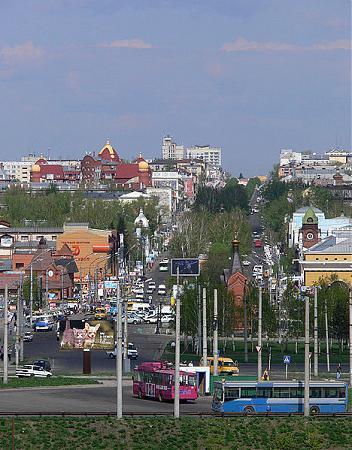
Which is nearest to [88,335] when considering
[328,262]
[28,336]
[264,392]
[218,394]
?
[28,336]

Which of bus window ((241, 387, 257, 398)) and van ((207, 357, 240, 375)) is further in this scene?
van ((207, 357, 240, 375))

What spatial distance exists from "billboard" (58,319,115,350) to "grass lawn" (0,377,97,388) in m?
16.1

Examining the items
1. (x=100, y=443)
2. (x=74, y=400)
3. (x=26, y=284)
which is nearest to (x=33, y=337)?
(x=26, y=284)

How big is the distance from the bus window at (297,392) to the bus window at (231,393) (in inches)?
66.3

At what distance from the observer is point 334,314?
→ 99312 millimetres

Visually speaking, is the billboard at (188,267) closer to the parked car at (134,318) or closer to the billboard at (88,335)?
the billboard at (88,335)

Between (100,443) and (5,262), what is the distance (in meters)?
108

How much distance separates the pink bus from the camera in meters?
62.8

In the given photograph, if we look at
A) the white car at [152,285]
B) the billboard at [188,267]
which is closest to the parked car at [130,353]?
the billboard at [188,267]

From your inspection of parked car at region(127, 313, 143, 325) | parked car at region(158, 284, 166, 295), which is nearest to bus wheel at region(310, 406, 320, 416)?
parked car at region(127, 313, 143, 325)

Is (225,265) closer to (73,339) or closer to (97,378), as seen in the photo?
(73,339)

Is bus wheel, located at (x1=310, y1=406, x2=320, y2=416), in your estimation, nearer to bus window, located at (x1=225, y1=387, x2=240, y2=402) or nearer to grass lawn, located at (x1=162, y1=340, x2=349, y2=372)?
bus window, located at (x1=225, y1=387, x2=240, y2=402)

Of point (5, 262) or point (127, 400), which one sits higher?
point (5, 262)

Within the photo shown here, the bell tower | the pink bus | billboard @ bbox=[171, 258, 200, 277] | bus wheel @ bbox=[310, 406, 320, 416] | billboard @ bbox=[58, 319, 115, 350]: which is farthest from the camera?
Result: the bell tower
